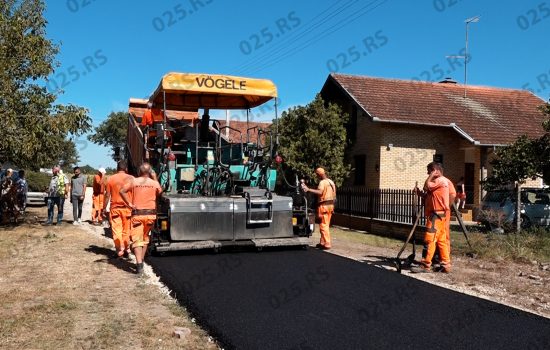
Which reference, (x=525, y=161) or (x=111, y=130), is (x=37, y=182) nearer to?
(x=525, y=161)

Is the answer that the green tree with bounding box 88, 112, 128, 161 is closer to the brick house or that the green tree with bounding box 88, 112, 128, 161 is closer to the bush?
the bush

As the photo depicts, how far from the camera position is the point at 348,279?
7.34 m

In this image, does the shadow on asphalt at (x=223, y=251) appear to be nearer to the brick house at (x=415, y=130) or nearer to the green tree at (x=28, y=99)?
the green tree at (x=28, y=99)

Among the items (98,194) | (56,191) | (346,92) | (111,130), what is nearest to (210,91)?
(98,194)

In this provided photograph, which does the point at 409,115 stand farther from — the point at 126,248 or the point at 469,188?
the point at 126,248

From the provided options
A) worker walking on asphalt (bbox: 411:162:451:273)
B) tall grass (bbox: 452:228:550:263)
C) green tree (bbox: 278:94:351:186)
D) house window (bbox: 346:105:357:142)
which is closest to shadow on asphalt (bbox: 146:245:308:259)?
worker walking on asphalt (bbox: 411:162:451:273)

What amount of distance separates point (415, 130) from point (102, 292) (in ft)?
51.0

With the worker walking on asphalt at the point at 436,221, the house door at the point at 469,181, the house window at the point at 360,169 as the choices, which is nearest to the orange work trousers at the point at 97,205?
the worker walking on asphalt at the point at 436,221

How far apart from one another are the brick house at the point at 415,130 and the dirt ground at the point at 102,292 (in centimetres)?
844

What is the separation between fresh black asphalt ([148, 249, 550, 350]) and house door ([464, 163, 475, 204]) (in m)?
Answer: 14.1

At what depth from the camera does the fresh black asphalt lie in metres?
4.76

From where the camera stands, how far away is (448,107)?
21.3 m

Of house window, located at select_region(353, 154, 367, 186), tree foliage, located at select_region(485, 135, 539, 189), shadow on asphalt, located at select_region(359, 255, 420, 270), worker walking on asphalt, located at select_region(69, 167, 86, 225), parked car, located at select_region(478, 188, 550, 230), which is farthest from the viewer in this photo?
house window, located at select_region(353, 154, 367, 186)

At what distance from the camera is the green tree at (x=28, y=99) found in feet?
37.7
